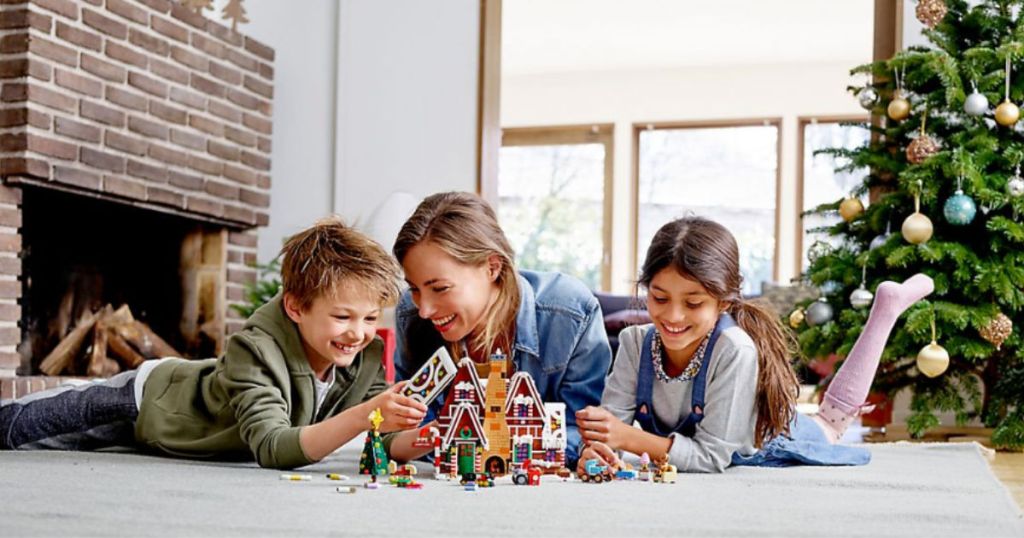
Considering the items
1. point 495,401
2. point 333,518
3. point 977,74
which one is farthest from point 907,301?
point 333,518

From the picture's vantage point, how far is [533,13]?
26.1 feet

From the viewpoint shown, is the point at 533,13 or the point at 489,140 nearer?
the point at 489,140

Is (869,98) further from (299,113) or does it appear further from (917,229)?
(299,113)

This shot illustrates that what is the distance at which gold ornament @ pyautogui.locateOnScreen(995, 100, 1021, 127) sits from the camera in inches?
132

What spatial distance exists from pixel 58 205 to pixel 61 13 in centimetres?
74

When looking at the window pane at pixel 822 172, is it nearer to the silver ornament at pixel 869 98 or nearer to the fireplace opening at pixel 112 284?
the silver ornament at pixel 869 98

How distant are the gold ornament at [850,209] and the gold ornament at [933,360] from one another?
0.55m

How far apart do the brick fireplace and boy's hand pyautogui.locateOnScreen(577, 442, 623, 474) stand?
2.32 m

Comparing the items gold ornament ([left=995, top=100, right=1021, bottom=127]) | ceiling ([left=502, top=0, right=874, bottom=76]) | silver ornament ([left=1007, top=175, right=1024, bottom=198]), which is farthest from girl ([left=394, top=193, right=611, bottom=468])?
ceiling ([left=502, top=0, right=874, bottom=76])

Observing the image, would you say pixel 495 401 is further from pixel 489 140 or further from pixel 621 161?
pixel 621 161

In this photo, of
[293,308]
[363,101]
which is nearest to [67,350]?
[363,101]

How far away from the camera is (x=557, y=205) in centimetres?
1008

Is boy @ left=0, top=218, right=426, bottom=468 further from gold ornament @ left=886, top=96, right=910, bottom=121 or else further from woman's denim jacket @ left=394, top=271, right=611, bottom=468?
gold ornament @ left=886, top=96, right=910, bottom=121

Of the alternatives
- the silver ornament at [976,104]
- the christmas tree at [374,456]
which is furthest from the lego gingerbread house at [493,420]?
the silver ornament at [976,104]
